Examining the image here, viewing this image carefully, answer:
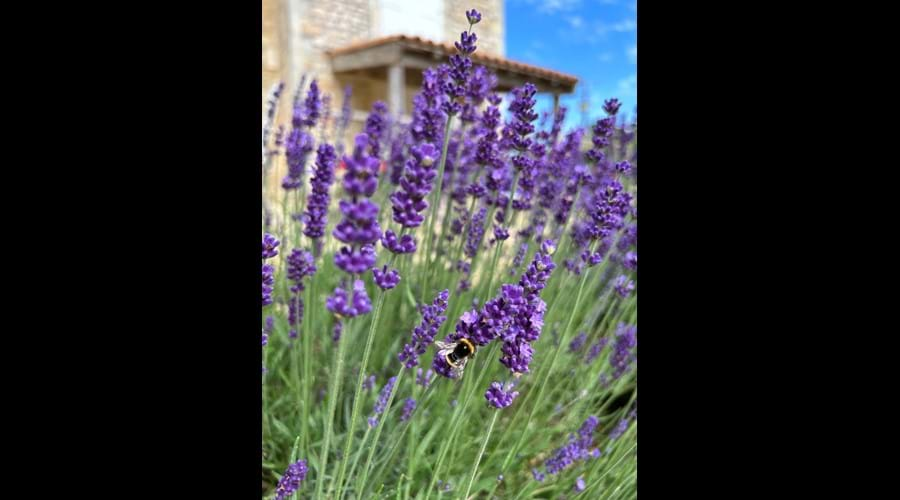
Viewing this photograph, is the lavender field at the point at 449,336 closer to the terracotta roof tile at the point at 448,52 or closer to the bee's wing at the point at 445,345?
the bee's wing at the point at 445,345

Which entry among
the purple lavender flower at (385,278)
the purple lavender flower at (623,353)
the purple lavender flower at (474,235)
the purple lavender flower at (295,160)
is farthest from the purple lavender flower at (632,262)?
→ the purple lavender flower at (385,278)

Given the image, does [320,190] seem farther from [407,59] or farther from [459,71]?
[407,59]

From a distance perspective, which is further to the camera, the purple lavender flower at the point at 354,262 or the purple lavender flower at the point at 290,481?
the purple lavender flower at the point at 290,481

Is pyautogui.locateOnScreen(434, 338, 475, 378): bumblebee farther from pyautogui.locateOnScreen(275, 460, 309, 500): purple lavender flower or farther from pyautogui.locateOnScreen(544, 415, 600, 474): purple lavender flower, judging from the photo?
pyautogui.locateOnScreen(544, 415, 600, 474): purple lavender flower

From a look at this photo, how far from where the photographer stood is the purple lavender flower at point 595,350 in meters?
1.93

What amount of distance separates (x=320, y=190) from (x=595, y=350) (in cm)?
134

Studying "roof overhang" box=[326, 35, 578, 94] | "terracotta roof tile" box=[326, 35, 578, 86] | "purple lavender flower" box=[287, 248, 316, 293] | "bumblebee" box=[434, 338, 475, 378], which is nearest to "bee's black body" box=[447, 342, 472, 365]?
"bumblebee" box=[434, 338, 475, 378]

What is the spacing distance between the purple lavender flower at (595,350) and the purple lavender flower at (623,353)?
51 mm

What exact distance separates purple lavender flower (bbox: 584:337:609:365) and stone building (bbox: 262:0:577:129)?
5832 millimetres

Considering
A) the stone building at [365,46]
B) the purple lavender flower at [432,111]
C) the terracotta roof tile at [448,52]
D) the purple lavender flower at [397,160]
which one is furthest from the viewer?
the stone building at [365,46]

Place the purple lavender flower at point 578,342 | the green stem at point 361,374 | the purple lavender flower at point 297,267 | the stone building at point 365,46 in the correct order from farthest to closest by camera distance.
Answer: the stone building at point 365,46
the purple lavender flower at point 578,342
the purple lavender flower at point 297,267
the green stem at point 361,374
